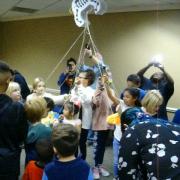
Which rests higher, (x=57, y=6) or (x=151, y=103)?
(x=57, y=6)

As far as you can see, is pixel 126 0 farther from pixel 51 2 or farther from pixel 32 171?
pixel 32 171

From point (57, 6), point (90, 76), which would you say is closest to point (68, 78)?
point (90, 76)

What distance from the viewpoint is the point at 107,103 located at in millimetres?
3242

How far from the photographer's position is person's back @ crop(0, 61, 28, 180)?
1.77 meters

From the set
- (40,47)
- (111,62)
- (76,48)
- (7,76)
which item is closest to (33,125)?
(7,76)

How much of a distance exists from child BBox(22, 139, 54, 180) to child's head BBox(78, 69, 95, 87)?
127cm

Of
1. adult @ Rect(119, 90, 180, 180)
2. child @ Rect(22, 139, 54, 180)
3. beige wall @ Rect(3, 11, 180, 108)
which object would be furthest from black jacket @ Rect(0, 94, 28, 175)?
beige wall @ Rect(3, 11, 180, 108)

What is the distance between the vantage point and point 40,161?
1.99m

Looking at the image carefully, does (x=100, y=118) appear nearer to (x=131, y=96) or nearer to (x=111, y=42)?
(x=131, y=96)

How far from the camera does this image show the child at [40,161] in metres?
1.94

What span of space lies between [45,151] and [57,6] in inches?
132

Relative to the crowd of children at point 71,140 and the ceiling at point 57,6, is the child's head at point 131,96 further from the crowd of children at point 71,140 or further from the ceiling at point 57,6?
the ceiling at point 57,6

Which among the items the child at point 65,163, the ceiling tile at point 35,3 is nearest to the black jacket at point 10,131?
the child at point 65,163

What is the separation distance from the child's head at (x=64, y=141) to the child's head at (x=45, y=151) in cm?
30
